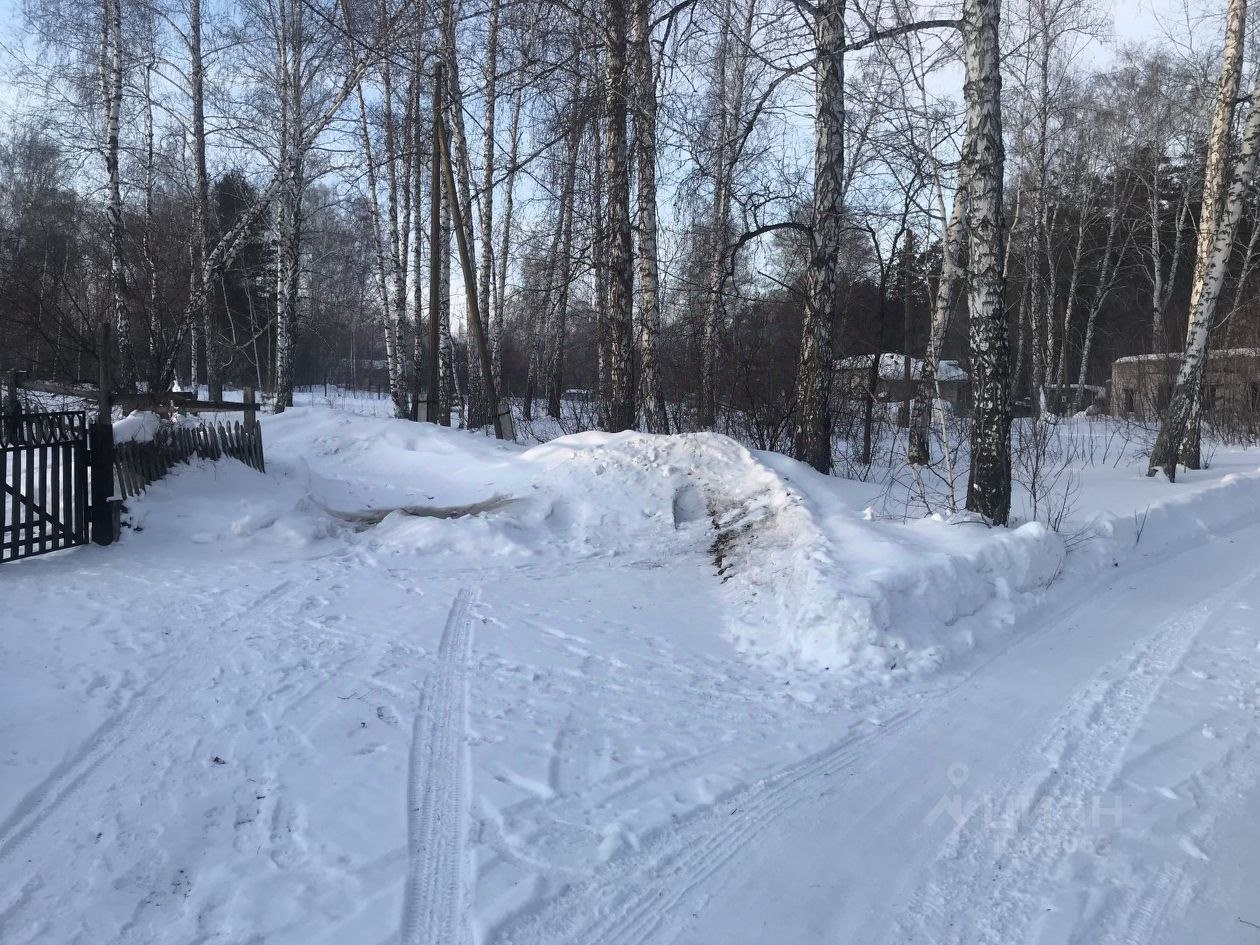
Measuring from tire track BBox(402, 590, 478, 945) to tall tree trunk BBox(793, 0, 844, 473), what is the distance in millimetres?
6422

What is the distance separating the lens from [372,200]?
65.4 feet

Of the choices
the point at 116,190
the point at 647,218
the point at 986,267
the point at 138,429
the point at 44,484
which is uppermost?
the point at 116,190

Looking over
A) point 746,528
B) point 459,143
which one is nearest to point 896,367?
point 459,143

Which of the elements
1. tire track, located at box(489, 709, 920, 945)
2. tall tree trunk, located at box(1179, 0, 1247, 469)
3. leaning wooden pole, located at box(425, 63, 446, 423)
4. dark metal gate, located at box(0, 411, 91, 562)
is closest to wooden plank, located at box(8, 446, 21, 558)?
dark metal gate, located at box(0, 411, 91, 562)

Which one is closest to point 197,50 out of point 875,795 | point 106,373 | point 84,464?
point 106,373

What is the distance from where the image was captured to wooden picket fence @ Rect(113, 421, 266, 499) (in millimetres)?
8586

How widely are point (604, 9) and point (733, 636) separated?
8.80 metres

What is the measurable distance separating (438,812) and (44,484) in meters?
6.10

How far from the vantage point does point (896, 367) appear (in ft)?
79.7

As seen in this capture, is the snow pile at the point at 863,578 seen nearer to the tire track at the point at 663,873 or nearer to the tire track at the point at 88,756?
the tire track at the point at 663,873

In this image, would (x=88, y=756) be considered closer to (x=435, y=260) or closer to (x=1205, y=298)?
(x=435, y=260)

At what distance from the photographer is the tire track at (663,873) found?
2.83 meters

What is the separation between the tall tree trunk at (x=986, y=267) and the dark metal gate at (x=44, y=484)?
8.37m

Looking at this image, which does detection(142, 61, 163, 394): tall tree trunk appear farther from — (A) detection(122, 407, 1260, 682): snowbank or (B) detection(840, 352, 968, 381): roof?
(B) detection(840, 352, 968, 381): roof
